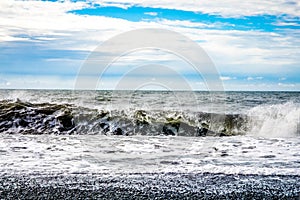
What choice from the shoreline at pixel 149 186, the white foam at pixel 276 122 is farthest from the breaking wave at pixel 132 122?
the shoreline at pixel 149 186

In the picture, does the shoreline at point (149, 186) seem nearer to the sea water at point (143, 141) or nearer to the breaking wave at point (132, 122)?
the sea water at point (143, 141)

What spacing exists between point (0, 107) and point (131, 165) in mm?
11687

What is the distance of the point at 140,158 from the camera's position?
9508mm

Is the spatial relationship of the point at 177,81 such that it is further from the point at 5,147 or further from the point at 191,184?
the point at 191,184

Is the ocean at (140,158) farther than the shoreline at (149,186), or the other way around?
the ocean at (140,158)

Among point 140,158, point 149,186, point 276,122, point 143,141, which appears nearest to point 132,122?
point 143,141

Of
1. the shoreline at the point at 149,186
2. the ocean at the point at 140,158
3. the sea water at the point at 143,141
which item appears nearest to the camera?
the shoreline at the point at 149,186

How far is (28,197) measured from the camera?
6.18 metres

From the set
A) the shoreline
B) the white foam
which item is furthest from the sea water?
the shoreline

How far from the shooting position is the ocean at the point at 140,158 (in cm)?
672

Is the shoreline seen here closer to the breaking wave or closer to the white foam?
the breaking wave

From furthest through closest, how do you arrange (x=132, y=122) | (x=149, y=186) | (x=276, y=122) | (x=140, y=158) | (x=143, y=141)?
(x=276, y=122)
(x=132, y=122)
(x=143, y=141)
(x=140, y=158)
(x=149, y=186)

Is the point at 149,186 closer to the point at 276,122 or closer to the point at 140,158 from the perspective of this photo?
the point at 140,158

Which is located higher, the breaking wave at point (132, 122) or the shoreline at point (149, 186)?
the breaking wave at point (132, 122)
